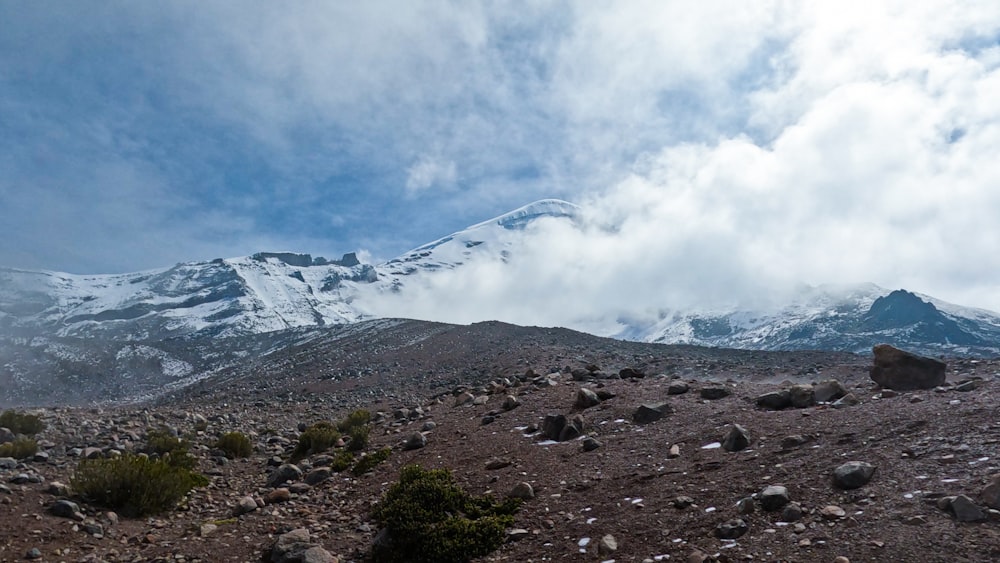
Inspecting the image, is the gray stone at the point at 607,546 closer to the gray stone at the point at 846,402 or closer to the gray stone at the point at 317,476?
the gray stone at the point at 846,402

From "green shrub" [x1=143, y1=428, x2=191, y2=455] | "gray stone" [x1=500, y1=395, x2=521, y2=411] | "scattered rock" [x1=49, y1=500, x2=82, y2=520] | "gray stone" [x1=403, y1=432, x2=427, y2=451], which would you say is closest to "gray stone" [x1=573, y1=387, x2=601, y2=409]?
"gray stone" [x1=500, y1=395, x2=521, y2=411]

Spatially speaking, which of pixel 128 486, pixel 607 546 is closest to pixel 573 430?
pixel 607 546

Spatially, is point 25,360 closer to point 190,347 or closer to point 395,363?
point 190,347

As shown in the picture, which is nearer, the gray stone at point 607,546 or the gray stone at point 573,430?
the gray stone at point 607,546

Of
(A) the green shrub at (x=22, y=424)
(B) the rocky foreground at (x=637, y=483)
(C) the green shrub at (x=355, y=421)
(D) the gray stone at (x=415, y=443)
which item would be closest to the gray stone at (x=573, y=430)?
(B) the rocky foreground at (x=637, y=483)

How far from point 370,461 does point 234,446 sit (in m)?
5.45

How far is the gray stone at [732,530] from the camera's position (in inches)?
251

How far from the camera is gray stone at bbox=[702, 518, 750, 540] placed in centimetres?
636

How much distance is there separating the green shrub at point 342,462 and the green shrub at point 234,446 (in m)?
3.91

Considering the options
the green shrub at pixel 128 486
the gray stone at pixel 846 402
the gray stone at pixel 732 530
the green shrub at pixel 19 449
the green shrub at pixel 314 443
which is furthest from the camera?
the green shrub at pixel 314 443

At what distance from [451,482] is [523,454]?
1961 millimetres

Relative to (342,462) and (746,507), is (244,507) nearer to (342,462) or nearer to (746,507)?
(342,462)

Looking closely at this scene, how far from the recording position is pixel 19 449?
42.8 feet

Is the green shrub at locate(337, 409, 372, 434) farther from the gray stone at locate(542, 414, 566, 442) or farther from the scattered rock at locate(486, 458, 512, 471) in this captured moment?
the scattered rock at locate(486, 458, 512, 471)
